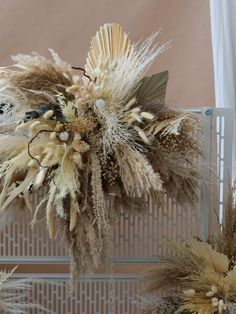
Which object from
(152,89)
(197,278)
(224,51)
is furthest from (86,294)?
(224,51)

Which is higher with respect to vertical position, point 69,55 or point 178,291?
point 69,55

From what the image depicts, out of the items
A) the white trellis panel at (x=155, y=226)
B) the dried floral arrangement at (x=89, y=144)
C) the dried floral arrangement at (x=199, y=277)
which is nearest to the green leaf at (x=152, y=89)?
the dried floral arrangement at (x=89, y=144)

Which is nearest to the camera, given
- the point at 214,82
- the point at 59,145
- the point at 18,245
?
the point at 59,145

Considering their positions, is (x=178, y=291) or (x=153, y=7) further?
(x=153, y=7)

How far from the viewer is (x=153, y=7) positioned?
4.68 feet

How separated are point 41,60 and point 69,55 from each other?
19.1 inches

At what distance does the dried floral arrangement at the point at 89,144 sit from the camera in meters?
0.93

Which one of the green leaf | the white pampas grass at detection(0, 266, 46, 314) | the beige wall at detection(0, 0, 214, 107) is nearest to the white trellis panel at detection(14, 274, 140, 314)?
the white pampas grass at detection(0, 266, 46, 314)

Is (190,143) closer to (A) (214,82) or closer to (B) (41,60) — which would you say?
(B) (41,60)

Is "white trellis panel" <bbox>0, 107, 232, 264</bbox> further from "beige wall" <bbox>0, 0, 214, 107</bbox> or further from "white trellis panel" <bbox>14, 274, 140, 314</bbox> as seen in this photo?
"beige wall" <bbox>0, 0, 214, 107</bbox>

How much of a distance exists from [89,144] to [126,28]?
584 millimetres

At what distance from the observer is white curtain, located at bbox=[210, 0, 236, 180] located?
1296 millimetres

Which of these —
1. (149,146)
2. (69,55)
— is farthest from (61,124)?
(69,55)

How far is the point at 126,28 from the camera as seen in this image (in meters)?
1.43
